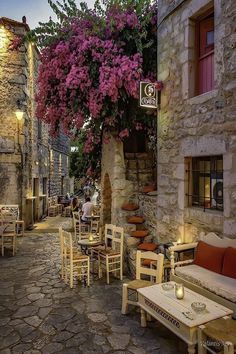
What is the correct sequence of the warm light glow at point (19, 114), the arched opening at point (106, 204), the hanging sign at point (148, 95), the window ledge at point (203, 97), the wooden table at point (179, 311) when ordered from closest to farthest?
the wooden table at point (179, 311)
the window ledge at point (203, 97)
the hanging sign at point (148, 95)
the arched opening at point (106, 204)
the warm light glow at point (19, 114)

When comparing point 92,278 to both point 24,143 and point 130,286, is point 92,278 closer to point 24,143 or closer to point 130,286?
point 130,286

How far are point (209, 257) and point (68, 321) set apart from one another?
2.09m

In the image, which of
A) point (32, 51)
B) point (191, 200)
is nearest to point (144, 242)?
point (191, 200)

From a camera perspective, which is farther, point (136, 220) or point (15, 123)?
point (15, 123)

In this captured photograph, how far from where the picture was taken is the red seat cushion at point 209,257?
3944 millimetres

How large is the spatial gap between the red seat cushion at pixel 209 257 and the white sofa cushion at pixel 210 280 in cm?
7

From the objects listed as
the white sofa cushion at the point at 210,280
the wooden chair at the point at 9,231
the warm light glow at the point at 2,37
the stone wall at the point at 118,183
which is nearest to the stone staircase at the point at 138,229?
the stone wall at the point at 118,183

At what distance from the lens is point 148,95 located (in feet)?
18.5

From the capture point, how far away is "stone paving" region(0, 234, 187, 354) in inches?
133

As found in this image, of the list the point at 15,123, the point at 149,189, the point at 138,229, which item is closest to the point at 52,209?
the point at 15,123

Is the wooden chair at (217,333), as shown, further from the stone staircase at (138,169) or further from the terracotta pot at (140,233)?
the stone staircase at (138,169)

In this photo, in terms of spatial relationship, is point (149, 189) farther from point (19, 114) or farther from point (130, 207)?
point (19, 114)

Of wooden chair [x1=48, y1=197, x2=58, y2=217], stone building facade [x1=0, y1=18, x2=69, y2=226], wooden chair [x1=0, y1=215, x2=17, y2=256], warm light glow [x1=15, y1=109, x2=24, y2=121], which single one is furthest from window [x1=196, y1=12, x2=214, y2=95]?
wooden chair [x1=48, y1=197, x2=58, y2=217]

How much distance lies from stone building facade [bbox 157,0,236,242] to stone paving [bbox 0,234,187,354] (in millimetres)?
1579
